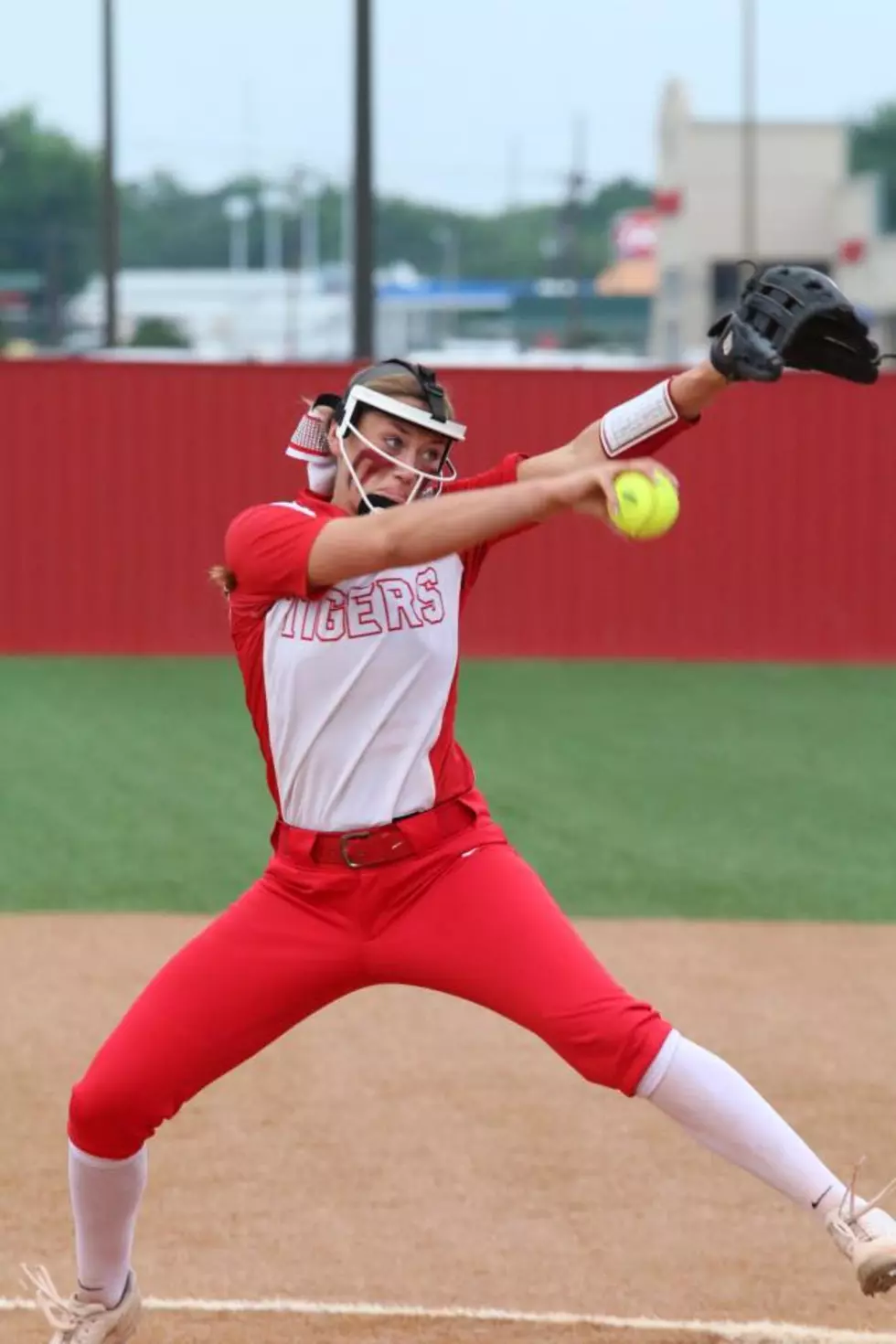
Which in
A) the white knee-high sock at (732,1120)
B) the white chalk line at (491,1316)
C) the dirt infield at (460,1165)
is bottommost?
the dirt infield at (460,1165)

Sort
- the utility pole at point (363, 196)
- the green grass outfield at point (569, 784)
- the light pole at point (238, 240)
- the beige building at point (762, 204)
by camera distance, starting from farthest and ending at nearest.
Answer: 1. the light pole at point (238, 240)
2. the beige building at point (762, 204)
3. the utility pole at point (363, 196)
4. the green grass outfield at point (569, 784)

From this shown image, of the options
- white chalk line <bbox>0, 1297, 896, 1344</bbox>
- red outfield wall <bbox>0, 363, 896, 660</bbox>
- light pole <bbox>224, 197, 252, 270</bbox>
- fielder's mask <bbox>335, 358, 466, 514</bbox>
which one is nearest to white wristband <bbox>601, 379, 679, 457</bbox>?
fielder's mask <bbox>335, 358, 466, 514</bbox>

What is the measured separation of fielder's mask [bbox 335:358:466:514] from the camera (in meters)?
4.63

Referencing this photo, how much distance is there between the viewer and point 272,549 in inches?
180

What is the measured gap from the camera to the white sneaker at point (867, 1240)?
14.2 ft

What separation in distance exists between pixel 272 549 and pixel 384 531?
323mm

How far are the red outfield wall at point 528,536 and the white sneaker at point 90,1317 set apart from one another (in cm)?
1192

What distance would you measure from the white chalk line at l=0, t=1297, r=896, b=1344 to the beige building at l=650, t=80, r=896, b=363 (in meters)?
58.6

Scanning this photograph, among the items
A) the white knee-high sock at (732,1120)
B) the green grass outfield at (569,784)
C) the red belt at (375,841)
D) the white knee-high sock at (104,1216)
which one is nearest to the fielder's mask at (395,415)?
the red belt at (375,841)

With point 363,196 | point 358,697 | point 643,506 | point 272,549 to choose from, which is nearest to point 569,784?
point 358,697

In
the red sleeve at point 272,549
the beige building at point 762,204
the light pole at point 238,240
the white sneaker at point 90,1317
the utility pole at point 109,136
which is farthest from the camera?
the light pole at point 238,240

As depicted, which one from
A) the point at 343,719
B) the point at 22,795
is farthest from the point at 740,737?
the point at 343,719

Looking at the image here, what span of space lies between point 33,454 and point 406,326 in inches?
2986

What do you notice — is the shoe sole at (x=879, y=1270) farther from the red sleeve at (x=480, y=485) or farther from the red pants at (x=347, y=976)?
the red sleeve at (x=480, y=485)
